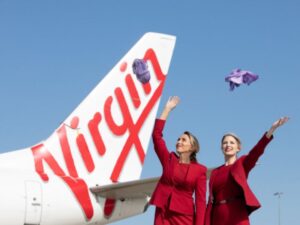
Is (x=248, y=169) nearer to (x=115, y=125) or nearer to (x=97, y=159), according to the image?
(x=97, y=159)

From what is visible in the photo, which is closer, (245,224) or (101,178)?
(245,224)

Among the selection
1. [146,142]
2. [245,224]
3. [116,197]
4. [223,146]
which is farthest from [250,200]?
[146,142]

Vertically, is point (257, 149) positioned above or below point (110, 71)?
below

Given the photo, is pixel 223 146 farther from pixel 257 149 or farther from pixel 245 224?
pixel 245 224

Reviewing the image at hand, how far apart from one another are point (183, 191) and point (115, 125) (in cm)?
744

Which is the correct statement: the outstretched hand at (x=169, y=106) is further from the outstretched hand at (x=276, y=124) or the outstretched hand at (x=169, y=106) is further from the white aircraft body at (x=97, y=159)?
the white aircraft body at (x=97, y=159)

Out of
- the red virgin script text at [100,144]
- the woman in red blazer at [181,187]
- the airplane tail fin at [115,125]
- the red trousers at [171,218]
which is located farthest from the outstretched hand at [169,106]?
the airplane tail fin at [115,125]

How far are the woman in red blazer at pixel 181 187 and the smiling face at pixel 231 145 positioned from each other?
42 cm

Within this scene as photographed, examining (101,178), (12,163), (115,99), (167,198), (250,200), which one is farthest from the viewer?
(115,99)

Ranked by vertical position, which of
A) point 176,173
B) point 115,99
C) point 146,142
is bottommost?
point 176,173

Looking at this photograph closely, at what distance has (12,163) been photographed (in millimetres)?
11523

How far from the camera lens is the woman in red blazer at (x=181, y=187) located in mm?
6266

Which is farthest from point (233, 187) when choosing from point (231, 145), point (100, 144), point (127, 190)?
point (100, 144)

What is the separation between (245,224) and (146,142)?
27.6 ft
